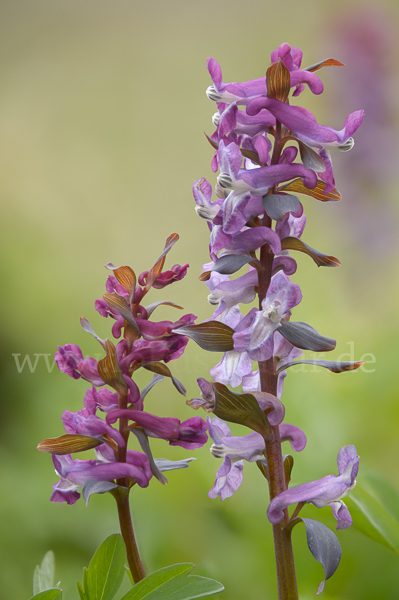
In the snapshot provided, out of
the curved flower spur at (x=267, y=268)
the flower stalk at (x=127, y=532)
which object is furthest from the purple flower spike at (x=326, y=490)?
the flower stalk at (x=127, y=532)

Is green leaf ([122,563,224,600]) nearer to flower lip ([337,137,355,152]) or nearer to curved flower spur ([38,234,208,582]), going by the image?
curved flower spur ([38,234,208,582])

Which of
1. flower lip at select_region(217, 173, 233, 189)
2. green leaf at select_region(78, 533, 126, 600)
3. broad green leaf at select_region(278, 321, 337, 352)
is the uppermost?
flower lip at select_region(217, 173, 233, 189)

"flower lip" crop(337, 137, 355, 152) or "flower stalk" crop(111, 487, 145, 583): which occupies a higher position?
"flower lip" crop(337, 137, 355, 152)

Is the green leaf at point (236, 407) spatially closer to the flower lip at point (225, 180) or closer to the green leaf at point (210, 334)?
the green leaf at point (210, 334)

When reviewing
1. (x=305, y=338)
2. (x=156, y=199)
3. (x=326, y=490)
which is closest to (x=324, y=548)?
(x=326, y=490)

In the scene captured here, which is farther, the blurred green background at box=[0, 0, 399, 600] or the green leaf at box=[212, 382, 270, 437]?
the blurred green background at box=[0, 0, 399, 600]

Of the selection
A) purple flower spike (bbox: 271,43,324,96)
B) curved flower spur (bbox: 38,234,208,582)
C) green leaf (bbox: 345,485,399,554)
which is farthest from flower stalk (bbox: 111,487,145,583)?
purple flower spike (bbox: 271,43,324,96)

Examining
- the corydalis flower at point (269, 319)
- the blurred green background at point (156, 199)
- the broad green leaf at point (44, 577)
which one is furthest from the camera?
the blurred green background at point (156, 199)
